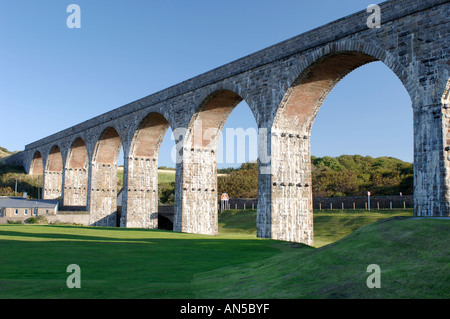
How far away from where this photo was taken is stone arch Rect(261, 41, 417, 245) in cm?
1969

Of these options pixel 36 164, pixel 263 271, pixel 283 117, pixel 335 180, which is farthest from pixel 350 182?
pixel 263 271

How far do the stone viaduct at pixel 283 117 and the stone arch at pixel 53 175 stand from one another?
16.0 m

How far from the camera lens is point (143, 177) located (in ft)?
117

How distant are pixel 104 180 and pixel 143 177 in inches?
282

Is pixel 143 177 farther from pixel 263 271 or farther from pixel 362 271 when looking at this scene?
pixel 362 271

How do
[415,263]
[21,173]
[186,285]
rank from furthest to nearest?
[21,173]
[186,285]
[415,263]

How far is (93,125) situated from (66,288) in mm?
34966

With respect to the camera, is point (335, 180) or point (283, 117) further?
point (335, 180)

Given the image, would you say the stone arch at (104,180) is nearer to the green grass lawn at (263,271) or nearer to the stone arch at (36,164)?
the stone arch at (36,164)

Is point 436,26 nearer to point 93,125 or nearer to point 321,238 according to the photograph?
point 321,238

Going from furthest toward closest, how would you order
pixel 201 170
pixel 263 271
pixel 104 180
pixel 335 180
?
pixel 335 180 < pixel 104 180 < pixel 201 170 < pixel 263 271

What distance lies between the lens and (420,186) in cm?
1498
